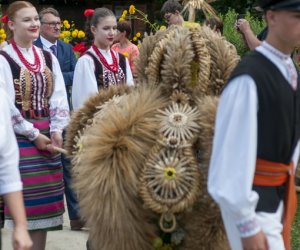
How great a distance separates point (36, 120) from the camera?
449 cm

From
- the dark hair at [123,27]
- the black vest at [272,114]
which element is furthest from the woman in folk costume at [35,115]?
the dark hair at [123,27]

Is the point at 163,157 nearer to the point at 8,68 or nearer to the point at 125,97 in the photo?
the point at 125,97

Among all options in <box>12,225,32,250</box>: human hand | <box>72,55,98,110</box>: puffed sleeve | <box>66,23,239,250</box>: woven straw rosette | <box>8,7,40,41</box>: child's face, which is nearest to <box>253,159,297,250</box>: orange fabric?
<box>66,23,239,250</box>: woven straw rosette

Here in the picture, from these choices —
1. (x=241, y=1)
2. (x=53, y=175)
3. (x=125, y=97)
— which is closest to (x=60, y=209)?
(x=53, y=175)

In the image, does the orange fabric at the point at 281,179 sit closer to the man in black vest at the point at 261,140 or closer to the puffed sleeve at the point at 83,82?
the man in black vest at the point at 261,140

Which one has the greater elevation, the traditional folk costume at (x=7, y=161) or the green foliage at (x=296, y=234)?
the traditional folk costume at (x=7, y=161)

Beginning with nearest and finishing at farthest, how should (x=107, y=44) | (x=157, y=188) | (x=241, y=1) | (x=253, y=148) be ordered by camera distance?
1. (x=253, y=148)
2. (x=157, y=188)
3. (x=107, y=44)
4. (x=241, y=1)

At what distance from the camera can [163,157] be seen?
132 inches

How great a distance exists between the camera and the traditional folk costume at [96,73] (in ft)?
16.5

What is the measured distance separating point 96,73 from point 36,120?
78cm

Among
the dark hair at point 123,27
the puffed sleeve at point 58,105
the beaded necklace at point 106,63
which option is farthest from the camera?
the dark hair at point 123,27

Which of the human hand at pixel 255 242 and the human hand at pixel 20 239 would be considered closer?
the human hand at pixel 255 242

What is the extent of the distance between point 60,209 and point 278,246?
2.09m

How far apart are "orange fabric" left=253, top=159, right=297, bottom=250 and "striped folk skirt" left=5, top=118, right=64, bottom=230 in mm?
1885
